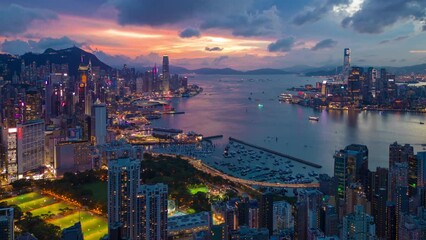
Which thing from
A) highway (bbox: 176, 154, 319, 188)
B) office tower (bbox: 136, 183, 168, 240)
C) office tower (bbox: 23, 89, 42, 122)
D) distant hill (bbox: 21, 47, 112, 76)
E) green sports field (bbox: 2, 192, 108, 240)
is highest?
distant hill (bbox: 21, 47, 112, 76)

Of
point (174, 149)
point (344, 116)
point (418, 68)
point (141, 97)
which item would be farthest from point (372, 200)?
point (418, 68)

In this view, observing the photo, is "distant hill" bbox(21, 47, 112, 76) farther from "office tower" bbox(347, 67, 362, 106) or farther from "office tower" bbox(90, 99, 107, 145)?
"office tower" bbox(347, 67, 362, 106)

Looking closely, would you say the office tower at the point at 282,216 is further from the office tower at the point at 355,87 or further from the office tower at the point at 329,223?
the office tower at the point at 355,87

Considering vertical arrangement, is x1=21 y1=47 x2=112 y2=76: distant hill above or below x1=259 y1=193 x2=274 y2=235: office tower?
above

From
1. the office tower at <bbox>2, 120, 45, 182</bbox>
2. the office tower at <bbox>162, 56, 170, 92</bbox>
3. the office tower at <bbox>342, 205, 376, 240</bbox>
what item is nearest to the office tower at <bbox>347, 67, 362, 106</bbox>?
the office tower at <bbox>162, 56, 170, 92</bbox>

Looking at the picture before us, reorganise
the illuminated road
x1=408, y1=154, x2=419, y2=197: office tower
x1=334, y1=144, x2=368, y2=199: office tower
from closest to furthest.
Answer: x1=408, y1=154, x2=419, y2=197: office tower
x1=334, y1=144, x2=368, y2=199: office tower
the illuminated road

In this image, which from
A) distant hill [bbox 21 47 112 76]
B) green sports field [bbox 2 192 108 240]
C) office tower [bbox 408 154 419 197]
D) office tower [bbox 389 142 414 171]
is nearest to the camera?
green sports field [bbox 2 192 108 240]

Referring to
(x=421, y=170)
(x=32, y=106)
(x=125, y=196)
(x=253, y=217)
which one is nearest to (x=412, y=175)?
(x=421, y=170)

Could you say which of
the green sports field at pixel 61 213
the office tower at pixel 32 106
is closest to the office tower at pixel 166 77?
the office tower at pixel 32 106
